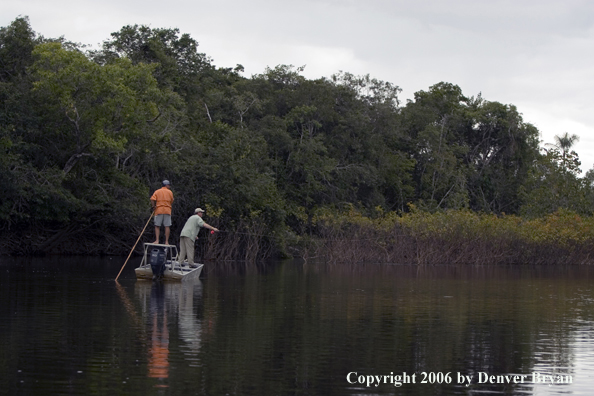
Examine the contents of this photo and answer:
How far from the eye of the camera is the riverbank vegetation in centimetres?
2950

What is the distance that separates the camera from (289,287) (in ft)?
64.4

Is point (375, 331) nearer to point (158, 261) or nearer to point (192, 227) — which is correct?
point (158, 261)

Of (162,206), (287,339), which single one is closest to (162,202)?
(162,206)

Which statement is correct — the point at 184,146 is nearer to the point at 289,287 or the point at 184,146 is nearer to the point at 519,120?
the point at 289,287

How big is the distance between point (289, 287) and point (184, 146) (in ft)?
52.1

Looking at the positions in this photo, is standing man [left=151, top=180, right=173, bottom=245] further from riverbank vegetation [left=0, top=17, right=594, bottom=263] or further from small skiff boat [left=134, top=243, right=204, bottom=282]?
riverbank vegetation [left=0, top=17, right=594, bottom=263]

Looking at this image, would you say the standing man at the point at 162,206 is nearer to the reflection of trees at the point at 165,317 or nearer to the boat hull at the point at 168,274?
the boat hull at the point at 168,274

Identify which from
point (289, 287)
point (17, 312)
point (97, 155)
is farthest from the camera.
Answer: point (97, 155)

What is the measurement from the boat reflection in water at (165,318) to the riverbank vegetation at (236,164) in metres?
11.7

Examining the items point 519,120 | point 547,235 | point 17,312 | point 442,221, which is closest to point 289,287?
point 17,312

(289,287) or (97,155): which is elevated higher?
(97,155)

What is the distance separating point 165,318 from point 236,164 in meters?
22.0

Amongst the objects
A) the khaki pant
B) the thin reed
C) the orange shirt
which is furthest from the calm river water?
the thin reed

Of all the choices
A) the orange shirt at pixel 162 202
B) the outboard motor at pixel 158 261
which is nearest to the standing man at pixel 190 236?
the orange shirt at pixel 162 202
